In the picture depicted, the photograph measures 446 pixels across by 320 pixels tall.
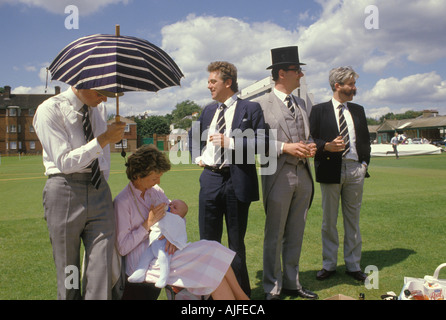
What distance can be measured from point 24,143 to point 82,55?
77.2 meters

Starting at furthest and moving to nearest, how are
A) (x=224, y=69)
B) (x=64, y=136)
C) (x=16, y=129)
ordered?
1. (x=16, y=129)
2. (x=224, y=69)
3. (x=64, y=136)

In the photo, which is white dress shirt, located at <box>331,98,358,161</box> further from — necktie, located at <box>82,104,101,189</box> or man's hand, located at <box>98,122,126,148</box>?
necktie, located at <box>82,104,101,189</box>

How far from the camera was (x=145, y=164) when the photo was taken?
9.96ft

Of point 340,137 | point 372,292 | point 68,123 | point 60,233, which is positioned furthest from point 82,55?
point 372,292

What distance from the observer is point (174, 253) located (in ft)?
9.64

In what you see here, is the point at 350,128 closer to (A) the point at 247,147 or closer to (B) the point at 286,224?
(B) the point at 286,224

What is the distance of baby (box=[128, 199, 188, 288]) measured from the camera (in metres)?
2.80

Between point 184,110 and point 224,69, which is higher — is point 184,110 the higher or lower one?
the higher one

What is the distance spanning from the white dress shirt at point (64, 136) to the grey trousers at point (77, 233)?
5.2 inches

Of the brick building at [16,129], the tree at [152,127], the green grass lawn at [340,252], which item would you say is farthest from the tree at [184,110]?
the green grass lawn at [340,252]

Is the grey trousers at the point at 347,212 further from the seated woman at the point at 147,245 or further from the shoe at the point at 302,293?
the seated woman at the point at 147,245

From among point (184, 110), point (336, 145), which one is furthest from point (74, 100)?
point (184, 110)

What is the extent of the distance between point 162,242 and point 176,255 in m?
0.16

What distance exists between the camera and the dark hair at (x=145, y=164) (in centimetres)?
304
